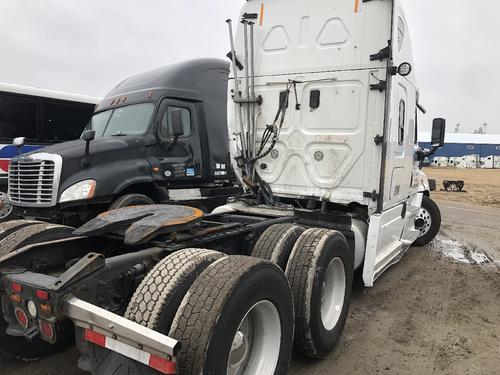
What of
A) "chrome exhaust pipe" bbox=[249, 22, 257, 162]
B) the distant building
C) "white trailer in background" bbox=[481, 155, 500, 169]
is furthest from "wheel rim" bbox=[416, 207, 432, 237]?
the distant building

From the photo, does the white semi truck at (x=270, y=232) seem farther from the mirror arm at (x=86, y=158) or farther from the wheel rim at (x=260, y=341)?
the mirror arm at (x=86, y=158)

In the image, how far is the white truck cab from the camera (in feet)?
15.0

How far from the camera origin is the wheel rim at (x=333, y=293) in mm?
3682

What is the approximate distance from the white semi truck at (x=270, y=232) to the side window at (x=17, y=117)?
686cm

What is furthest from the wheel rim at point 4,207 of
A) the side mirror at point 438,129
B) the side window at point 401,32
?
the side mirror at point 438,129

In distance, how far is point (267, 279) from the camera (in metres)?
2.54

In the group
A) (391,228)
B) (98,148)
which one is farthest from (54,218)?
(391,228)

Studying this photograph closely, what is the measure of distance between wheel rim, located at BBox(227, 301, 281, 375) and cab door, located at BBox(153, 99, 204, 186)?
4646mm

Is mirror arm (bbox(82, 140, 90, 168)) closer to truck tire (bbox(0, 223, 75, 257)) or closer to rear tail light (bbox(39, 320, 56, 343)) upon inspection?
truck tire (bbox(0, 223, 75, 257))

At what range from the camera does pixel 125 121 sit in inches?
288

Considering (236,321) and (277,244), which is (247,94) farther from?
(236,321)

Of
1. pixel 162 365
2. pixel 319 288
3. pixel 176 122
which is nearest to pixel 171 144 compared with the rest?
pixel 176 122

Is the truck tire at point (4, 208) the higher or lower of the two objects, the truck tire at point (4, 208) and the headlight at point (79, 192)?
the lower

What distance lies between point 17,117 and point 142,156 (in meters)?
5.06
